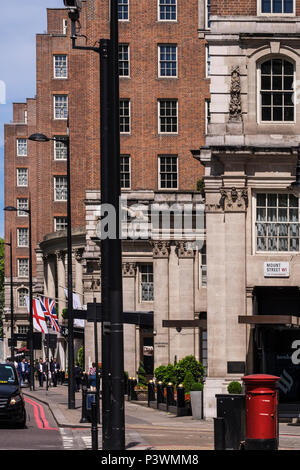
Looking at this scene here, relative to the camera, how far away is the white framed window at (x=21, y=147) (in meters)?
123

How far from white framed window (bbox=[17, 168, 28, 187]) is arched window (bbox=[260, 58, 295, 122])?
88.2 m

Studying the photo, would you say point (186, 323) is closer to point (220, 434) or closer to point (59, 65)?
point (220, 434)

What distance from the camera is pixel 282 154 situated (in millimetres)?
34406

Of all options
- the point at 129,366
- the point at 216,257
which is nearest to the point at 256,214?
the point at 216,257

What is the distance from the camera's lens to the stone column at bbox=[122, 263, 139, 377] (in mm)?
58250

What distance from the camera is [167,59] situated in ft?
A: 216

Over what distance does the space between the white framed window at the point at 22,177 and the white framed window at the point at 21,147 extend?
171 cm

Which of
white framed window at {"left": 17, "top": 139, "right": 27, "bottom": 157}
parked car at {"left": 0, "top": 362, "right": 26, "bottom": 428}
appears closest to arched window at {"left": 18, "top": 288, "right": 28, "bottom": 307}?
white framed window at {"left": 17, "top": 139, "right": 27, "bottom": 157}

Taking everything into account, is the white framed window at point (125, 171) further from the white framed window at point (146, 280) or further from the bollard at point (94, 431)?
the bollard at point (94, 431)

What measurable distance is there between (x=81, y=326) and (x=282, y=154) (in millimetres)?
38981

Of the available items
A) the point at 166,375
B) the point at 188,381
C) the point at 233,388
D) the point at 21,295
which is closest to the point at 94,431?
the point at 233,388

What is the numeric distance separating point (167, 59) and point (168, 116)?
11.1 feet
